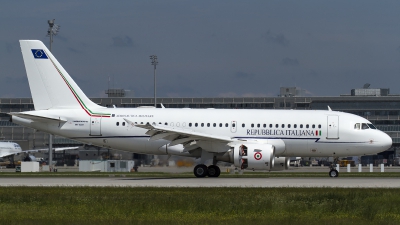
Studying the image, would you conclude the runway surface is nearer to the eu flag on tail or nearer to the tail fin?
the tail fin

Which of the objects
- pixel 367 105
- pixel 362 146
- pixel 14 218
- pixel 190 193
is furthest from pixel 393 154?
pixel 14 218

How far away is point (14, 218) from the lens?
731 inches

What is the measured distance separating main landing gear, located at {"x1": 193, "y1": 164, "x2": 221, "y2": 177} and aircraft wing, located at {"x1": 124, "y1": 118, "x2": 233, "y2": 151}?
1.30 m

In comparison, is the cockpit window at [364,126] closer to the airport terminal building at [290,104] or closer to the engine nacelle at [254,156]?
the engine nacelle at [254,156]

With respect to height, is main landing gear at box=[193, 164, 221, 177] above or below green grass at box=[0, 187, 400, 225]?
above

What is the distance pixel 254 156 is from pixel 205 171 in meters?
3.31

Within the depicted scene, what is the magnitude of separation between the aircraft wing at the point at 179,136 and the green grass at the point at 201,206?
1055 centimetres

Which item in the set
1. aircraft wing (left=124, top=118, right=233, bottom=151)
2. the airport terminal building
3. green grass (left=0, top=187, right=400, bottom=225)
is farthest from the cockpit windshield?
the airport terminal building

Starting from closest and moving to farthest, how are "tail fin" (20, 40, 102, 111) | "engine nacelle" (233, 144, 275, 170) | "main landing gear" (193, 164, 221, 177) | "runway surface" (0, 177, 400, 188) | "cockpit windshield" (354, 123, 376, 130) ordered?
1. "runway surface" (0, 177, 400, 188)
2. "engine nacelle" (233, 144, 275, 170)
3. "main landing gear" (193, 164, 221, 177)
4. "cockpit windshield" (354, 123, 376, 130)
5. "tail fin" (20, 40, 102, 111)

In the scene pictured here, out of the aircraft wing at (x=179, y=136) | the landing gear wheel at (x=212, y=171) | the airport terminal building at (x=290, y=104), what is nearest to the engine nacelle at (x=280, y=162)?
the aircraft wing at (x=179, y=136)


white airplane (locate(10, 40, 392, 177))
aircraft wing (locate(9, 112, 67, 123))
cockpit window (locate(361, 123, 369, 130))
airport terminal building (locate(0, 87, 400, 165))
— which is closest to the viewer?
aircraft wing (locate(9, 112, 67, 123))

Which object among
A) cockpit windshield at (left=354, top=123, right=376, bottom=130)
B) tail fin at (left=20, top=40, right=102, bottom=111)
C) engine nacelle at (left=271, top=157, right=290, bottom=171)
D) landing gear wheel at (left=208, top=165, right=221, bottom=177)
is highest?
tail fin at (left=20, top=40, right=102, bottom=111)

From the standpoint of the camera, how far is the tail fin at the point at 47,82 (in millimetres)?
41781

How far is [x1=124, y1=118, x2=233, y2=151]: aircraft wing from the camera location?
1483 inches
